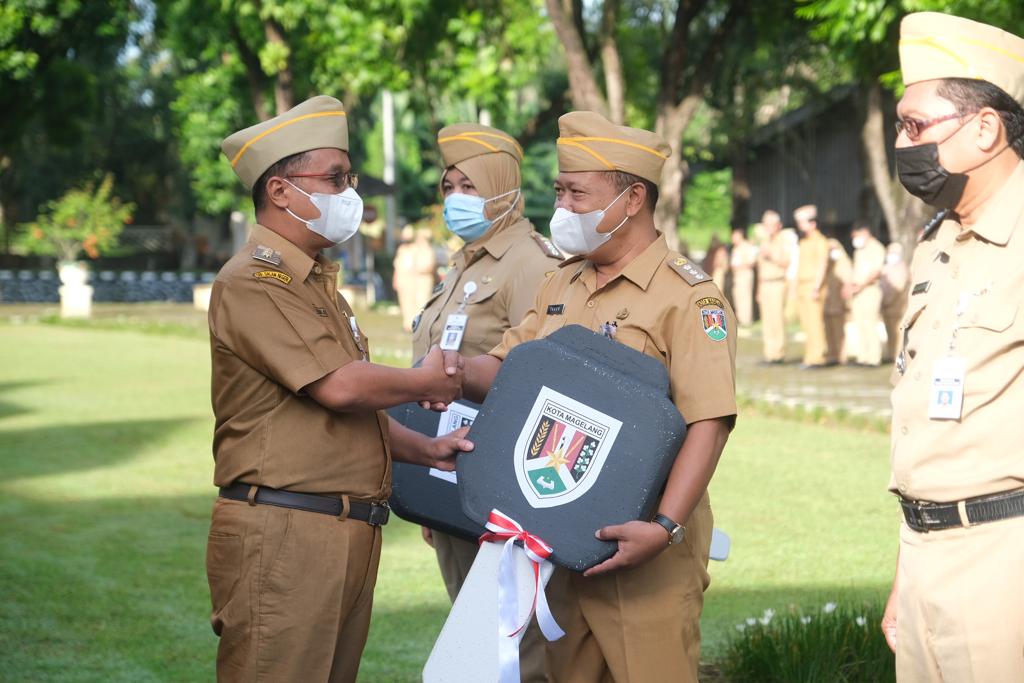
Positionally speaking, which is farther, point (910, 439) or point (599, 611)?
point (599, 611)

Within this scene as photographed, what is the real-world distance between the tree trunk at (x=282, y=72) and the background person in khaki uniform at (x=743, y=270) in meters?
9.20

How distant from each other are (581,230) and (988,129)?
3.76ft

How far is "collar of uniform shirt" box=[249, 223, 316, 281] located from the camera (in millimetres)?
3898

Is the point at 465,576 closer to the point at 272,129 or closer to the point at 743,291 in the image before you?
the point at 272,129

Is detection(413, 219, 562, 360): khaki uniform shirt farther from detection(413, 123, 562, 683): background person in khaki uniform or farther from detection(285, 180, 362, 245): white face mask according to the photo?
detection(285, 180, 362, 245): white face mask

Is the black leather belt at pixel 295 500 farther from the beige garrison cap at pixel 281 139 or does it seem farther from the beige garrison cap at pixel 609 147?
the beige garrison cap at pixel 609 147

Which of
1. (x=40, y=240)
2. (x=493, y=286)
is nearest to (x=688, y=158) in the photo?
(x=40, y=240)

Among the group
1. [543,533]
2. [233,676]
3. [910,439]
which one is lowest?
[233,676]

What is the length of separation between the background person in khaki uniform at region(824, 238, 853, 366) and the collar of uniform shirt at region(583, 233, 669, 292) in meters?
16.1

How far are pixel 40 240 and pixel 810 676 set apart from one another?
35.1 m

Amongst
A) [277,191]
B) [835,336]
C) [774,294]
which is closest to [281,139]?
[277,191]

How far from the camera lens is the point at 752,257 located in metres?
26.1

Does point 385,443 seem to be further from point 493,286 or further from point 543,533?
point 493,286

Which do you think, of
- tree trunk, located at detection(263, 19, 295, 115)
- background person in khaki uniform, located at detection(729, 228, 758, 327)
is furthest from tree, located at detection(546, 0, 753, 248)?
tree trunk, located at detection(263, 19, 295, 115)
